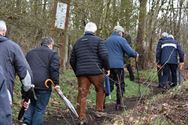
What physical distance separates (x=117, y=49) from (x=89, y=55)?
7.16 ft

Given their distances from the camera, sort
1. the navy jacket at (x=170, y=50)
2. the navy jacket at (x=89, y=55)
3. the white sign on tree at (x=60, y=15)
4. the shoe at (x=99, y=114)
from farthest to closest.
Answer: the navy jacket at (x=170, y=50), the white sign on tree at (x=60, y=15), the shoe at (x=99, y=114), the navy jacket at (x=89, y=55)

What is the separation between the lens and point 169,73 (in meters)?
16.7

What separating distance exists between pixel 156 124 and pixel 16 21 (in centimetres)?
759

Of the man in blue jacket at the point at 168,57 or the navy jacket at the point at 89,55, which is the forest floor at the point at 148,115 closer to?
the navy jacket at the point at 89,55

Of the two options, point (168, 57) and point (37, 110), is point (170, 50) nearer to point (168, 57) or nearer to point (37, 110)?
point (168, 57)

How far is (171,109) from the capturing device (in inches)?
362

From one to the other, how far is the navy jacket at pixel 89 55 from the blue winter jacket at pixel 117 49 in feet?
6.04

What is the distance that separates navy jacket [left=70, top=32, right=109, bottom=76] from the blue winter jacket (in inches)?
72.4

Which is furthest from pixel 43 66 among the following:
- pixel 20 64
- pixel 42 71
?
pixel 20 64

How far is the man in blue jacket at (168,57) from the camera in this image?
16.3 meters

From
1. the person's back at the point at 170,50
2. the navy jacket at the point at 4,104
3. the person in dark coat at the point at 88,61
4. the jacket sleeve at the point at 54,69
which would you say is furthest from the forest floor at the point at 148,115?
the person's back at the point at 170,50

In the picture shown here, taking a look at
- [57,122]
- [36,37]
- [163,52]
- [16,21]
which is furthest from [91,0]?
[57,122]

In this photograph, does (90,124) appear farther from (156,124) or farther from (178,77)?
(178,77)

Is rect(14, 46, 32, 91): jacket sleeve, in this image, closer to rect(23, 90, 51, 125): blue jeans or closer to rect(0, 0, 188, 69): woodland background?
rect(23, 90, 51, 125): blue jeans
